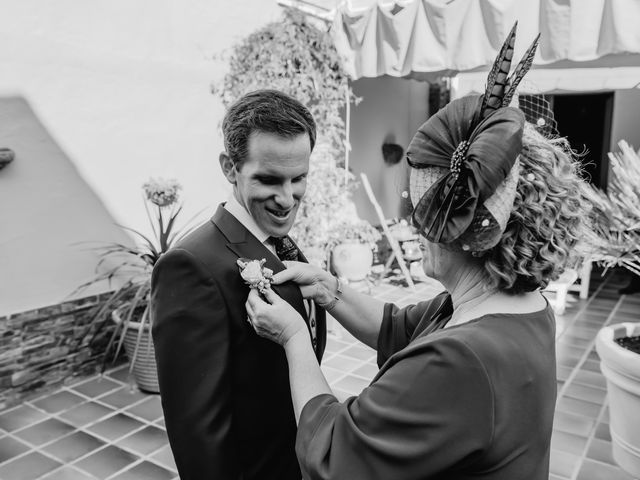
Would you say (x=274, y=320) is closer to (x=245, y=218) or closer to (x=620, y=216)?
(x=245, y=218)

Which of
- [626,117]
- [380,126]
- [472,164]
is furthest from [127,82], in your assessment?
[626,117]

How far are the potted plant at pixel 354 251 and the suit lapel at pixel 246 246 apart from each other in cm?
474

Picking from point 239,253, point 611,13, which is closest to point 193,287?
point 239,253

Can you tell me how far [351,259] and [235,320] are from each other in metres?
5.07

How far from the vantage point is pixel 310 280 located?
5.32 feet

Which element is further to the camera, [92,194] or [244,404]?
[92,194]

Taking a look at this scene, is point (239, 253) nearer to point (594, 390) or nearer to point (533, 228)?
point (533, 228)

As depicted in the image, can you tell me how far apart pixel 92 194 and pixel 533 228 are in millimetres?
3693

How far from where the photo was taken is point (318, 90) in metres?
4.56

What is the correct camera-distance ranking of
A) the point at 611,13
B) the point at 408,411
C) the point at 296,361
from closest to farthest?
the point at 408,411
the point at 296,361
the point at 611,13

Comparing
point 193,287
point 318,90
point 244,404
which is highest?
point 318,90

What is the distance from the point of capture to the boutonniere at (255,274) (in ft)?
4.29

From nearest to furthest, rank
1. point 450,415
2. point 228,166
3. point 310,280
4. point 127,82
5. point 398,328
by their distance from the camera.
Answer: point 450,415, point 228,166, point 310,280, point 398,328, point 127,82

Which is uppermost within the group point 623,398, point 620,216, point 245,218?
point 245,218
